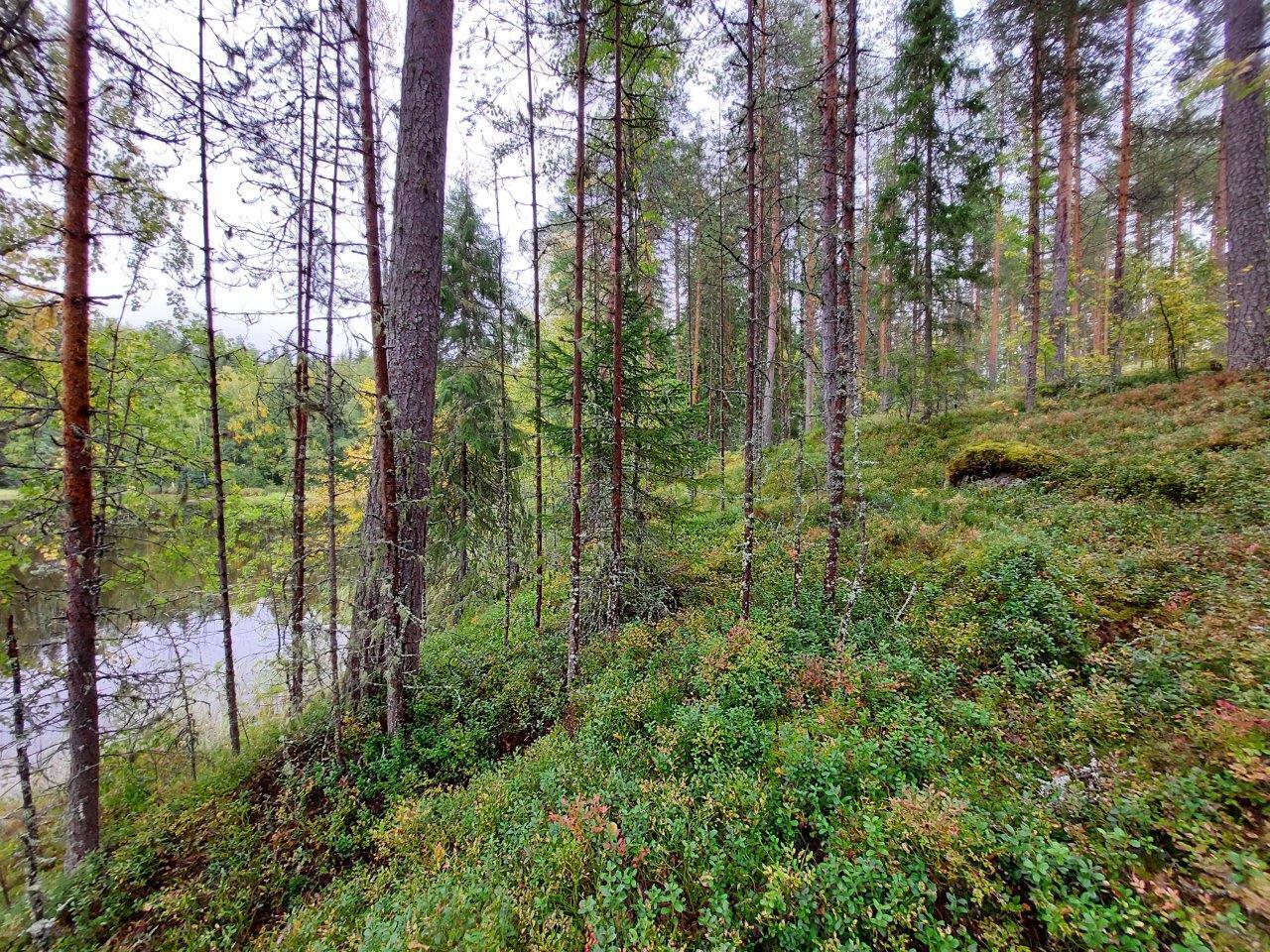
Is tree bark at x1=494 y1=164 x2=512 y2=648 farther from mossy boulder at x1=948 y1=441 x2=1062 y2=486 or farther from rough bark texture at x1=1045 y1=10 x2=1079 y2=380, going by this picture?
rough bark texture at x1=1045 y1=10 x2=1079 y2=380

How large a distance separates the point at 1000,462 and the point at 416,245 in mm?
10912

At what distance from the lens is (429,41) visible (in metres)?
5.18

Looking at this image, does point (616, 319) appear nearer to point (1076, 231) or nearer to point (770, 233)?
point (770, 233)

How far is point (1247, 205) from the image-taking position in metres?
8.57

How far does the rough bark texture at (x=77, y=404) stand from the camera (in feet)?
12.8

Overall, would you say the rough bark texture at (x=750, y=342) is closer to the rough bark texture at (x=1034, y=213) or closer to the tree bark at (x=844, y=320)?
the tree bark at (x=844, y=320)

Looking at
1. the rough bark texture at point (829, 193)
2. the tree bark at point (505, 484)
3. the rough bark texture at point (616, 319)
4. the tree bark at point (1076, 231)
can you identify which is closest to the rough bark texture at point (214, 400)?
the tree bark at point (505, 484)

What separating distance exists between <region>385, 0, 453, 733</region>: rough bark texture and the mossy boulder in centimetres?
1038

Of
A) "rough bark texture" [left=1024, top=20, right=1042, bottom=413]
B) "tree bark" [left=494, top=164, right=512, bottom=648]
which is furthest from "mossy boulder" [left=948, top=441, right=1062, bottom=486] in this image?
"tree bark" [left=494, top=164, right=512, bottom=648]

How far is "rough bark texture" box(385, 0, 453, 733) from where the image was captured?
516cm

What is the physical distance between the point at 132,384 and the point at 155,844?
663 cm

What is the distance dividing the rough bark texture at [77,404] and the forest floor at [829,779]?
198cm

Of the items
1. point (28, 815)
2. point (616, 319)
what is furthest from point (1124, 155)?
point (28, 815)

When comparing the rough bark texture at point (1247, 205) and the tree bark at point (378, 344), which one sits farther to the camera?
the rough bark texture at point (1247, 205)
